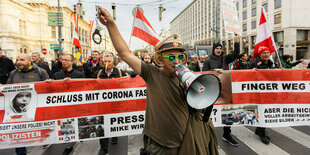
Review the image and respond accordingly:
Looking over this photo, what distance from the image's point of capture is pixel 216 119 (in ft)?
13.5

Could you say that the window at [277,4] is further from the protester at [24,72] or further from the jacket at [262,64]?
the protester at [24,72]

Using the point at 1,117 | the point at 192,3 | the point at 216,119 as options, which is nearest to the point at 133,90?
the point at 216,119

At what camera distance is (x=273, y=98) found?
4.07 meters

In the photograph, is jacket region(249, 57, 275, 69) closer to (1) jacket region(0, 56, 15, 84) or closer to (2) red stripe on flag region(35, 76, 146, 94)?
(2) red stripe on flag region(35, 76, 146, 94)

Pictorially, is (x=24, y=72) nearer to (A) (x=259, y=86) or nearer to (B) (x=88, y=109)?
(B) (x=88, y=109)

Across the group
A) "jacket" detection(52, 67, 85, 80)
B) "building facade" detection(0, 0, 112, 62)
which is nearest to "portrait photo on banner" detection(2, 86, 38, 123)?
"jacket" detection(52, 67, 85, 80)

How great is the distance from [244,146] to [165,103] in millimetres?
3116

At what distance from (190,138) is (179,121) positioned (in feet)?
A: 0.56

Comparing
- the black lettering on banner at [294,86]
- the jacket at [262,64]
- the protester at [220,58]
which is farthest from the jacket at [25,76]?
the black lettering on banner at [294,86]

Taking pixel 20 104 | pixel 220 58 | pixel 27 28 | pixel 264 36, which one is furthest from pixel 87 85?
pixel 27 28

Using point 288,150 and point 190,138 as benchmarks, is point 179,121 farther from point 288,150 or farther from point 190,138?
point 288,150

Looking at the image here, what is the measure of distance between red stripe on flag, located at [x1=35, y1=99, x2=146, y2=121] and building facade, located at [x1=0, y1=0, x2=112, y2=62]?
30.7 meters

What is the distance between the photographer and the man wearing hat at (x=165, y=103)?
65.0 inches

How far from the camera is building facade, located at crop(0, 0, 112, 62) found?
3341cm
